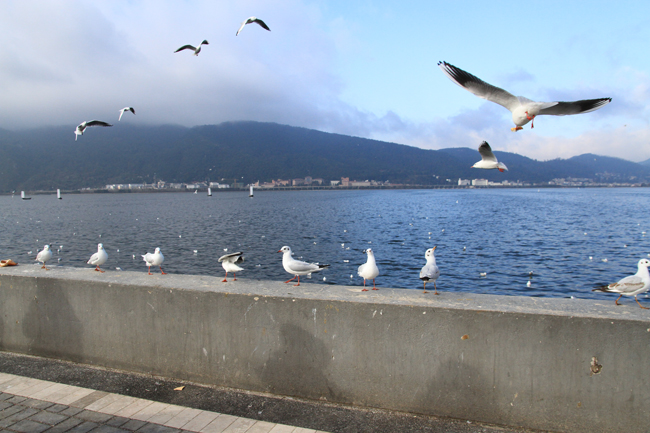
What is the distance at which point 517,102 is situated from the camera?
4.37 metres

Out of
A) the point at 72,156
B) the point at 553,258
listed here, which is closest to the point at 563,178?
the point at 553,258

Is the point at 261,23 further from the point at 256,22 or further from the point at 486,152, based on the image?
the point at 486,152

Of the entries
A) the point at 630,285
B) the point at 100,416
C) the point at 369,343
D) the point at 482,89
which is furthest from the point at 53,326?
the point at 630,285

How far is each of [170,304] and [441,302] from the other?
2959 mm

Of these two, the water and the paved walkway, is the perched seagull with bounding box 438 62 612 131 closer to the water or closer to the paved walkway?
the paved walkway

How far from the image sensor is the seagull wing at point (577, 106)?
4.23 metres

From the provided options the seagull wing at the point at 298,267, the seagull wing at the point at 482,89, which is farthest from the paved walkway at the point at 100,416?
the seagull wing at the point at 482,89

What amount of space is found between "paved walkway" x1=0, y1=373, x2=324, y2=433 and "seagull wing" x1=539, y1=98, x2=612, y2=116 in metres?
4.16

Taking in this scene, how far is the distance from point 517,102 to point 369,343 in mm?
3049

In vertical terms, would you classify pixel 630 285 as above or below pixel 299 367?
above

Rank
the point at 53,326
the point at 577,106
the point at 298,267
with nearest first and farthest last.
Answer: the point at 577,106 → the point at 53,326 → the point at 298,267

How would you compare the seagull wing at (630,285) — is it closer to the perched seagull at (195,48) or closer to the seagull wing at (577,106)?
the seagull wing at (577,106)

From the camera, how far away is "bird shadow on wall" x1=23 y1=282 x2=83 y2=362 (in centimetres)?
499

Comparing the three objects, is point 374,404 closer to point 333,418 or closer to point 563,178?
point 333,418
